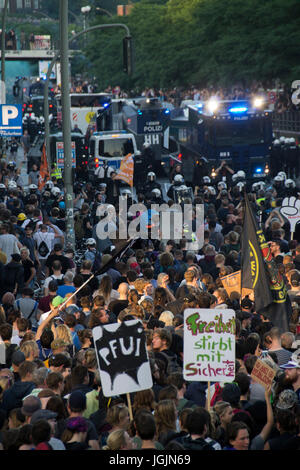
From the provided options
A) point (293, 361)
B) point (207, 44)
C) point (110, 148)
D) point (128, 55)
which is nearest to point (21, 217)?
point (128, 55)

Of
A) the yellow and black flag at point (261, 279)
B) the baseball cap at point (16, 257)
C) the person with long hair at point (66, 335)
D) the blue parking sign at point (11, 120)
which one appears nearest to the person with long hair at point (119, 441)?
the person with long hair at point (66, 335)

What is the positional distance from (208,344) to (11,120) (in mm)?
21643

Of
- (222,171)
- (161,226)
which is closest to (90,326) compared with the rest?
(161,226)

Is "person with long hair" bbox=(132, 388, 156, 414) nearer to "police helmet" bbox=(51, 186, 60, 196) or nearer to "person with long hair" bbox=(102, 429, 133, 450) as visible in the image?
"person with long hair" bbox=(102, 429, 133, 450)

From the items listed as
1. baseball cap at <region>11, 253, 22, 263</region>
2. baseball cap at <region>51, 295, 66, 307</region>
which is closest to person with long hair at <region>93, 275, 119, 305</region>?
baseball cap at <region>51, 295, 66, 307</region>

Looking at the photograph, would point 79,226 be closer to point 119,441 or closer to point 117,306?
point 117,306

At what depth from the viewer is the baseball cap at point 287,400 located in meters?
8.41

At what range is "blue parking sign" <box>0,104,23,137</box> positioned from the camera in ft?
96.8

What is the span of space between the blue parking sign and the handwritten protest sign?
71.2 ft

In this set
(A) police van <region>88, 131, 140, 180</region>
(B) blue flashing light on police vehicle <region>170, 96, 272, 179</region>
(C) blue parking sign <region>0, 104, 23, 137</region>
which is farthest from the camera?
(A) police van <region>88, 131, 140, 180</region>

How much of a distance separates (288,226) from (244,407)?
10.1 m

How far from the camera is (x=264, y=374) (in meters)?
8.52

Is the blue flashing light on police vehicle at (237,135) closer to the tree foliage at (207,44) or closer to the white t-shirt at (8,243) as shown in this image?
the tree foliage at (207,44)

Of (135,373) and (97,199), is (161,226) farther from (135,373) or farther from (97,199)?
(135,373)
